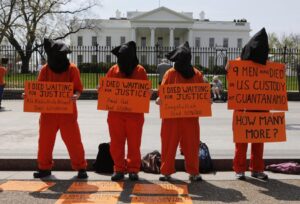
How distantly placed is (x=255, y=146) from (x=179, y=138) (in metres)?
1.11

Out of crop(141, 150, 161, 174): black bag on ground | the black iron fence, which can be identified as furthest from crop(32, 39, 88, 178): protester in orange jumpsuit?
the black iron fence

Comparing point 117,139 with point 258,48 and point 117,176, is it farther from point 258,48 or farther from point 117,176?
point 258,48

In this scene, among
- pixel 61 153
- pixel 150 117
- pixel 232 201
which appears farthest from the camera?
pixel 150 117

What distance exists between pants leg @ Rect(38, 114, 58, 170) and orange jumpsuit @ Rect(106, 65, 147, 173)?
0.80 m

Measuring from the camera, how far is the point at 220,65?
94.3ft

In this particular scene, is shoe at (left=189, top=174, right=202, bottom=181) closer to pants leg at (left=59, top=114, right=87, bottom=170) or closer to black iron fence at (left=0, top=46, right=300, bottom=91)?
pants leg at (left=59, top=114, right=87, bottom=170)

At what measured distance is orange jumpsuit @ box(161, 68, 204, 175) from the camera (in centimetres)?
685

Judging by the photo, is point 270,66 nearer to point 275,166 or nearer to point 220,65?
point 275,166

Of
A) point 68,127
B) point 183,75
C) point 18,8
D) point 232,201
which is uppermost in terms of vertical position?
point 18,8

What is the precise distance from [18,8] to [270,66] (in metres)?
35.4

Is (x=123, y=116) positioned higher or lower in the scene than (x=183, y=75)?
lower

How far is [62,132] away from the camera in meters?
6.99

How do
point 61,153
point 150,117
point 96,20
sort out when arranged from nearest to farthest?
point 61,153 < point 150,117 < point 96,20

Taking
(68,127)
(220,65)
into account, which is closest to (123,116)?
(68,127)
